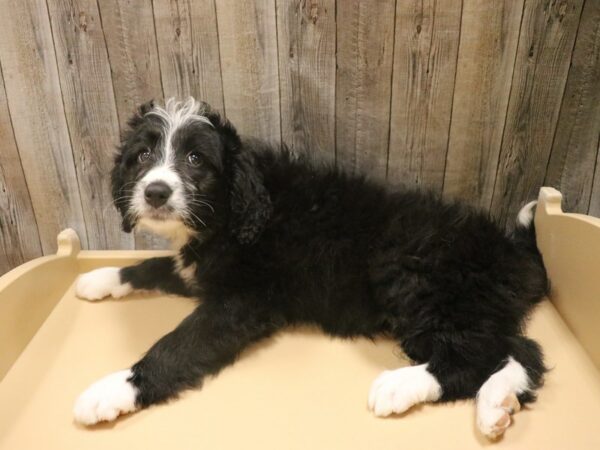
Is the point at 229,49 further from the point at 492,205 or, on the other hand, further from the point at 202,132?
the point at 492,205

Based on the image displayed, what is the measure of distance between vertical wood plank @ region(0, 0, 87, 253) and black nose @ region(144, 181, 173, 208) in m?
0.81

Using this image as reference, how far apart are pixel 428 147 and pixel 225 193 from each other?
2.80 ft

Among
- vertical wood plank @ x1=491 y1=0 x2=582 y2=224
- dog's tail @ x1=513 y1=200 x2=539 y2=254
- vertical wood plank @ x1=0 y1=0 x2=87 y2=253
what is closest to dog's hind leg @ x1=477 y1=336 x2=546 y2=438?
dog's tail @ x1=513 y1=200 x2=539 y2=254

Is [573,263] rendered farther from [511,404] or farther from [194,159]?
[194,159]

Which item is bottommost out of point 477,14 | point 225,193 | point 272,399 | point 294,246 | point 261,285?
point 272,399

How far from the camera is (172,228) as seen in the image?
160cm

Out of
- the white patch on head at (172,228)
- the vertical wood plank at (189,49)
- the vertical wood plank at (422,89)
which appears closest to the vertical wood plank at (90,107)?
the vertical wood plank at (189,49)

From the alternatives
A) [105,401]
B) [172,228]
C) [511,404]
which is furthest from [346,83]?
[105,401]

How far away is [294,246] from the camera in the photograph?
1.71 meters

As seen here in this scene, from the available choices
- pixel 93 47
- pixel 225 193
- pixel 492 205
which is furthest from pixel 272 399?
pixel 93 47

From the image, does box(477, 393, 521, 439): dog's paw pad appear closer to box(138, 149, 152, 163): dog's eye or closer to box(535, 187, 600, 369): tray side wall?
box(535, 187, 600, 369): tray side wall

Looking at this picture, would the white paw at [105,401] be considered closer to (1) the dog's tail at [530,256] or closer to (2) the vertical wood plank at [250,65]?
(2) the vertical wood plank at [250,65]

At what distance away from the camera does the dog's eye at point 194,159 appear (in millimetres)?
1609

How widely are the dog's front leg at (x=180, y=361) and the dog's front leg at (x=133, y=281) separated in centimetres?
39
